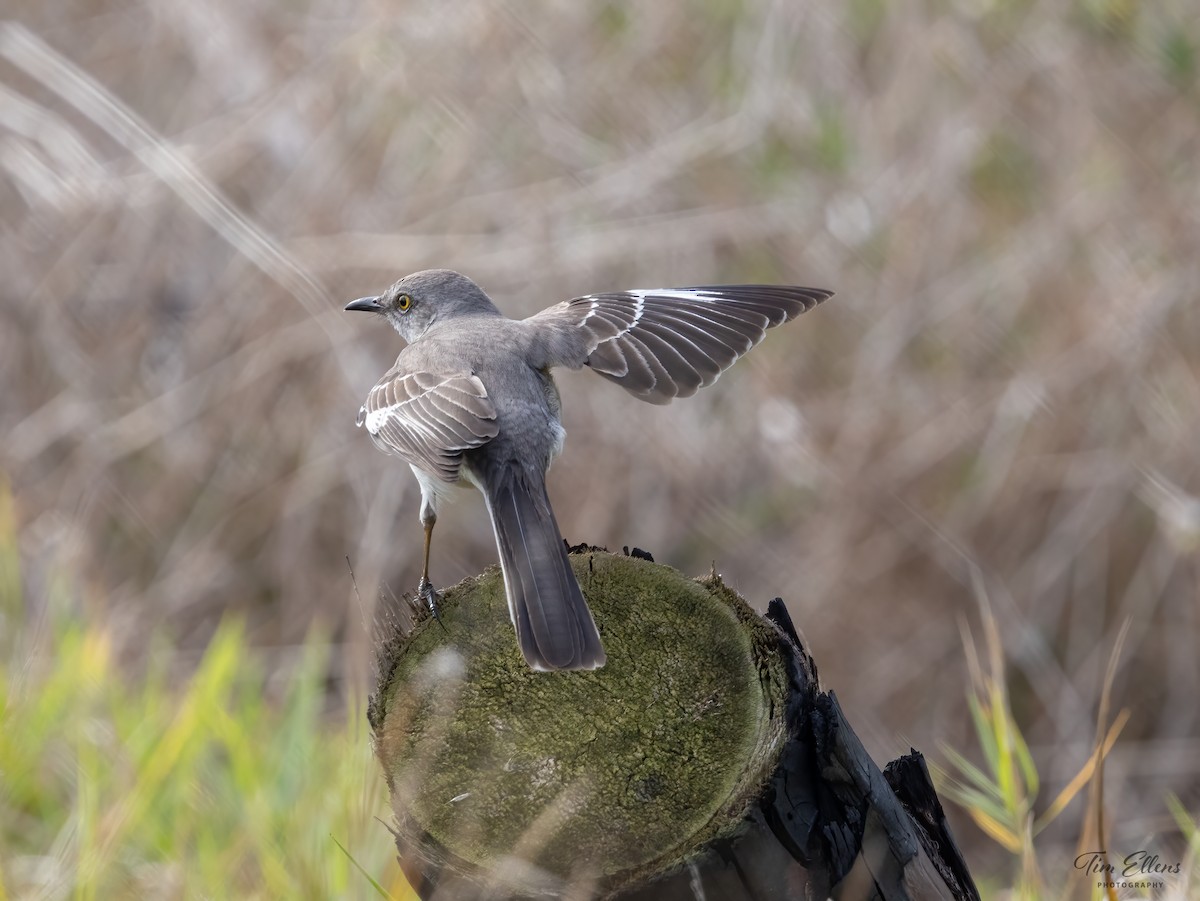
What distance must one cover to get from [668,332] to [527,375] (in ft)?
1.50

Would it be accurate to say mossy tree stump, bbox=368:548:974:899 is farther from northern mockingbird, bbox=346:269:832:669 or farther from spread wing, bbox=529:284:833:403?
spread wing, bbox=529:284:833:403

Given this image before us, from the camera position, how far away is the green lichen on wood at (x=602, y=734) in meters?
2.04

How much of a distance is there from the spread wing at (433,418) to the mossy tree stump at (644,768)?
0.86 metres

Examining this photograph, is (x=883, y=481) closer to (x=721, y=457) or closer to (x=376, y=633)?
(x=721, y=457)

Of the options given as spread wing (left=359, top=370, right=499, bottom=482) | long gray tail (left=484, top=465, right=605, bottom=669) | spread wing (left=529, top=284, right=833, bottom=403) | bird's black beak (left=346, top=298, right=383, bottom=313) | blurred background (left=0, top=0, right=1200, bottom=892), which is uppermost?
blurred background (left=0, top=0, right=1200, bottom=892)

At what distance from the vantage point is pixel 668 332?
12.3 feet

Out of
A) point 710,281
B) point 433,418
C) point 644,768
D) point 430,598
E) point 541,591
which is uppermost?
point 710,281

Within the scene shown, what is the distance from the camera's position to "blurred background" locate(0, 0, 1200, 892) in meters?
6.34

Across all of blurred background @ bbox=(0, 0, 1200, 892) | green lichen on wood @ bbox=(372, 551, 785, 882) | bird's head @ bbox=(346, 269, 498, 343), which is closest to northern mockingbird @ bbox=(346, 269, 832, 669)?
bird's head @ bbox=(346, 269, 498, 343)

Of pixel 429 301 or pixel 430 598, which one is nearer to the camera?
pixel 430 598

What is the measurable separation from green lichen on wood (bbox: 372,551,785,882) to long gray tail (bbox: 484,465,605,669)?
89mm

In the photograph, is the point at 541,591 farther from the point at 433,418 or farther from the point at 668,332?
the point at 668,332

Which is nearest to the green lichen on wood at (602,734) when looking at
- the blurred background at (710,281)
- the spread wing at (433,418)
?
the spread wing at (433,418)
